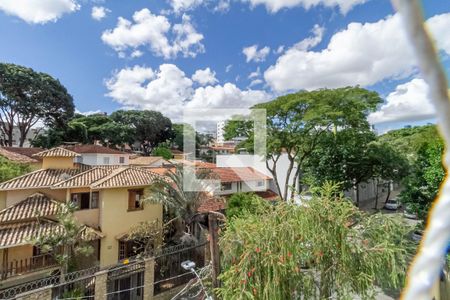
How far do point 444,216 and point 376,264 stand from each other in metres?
5.65

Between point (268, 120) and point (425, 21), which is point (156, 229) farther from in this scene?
point (425, 21)

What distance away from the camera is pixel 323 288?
5.08 metres

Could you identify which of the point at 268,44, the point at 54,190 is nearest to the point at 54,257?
the point at 54,190

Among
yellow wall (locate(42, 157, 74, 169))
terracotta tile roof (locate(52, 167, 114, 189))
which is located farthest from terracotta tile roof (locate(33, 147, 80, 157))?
terracotta tile roof (locate(52, 167, 114, 189))

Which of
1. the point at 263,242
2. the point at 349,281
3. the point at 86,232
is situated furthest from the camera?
the point at 86,232

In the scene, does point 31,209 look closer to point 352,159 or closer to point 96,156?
point 96,156

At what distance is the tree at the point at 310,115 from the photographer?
1273cm

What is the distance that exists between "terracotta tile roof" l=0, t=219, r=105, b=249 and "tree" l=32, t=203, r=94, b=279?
0.25 metres

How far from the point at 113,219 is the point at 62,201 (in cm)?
235

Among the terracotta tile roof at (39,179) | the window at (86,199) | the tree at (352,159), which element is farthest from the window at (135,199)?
the tree at (352,159)

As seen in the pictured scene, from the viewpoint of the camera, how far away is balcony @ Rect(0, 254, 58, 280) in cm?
859

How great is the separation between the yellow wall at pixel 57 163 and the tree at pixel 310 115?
28.5 ft

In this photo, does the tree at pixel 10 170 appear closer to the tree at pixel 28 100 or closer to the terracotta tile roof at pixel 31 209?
the terracotta tile roof at pixel 31 209

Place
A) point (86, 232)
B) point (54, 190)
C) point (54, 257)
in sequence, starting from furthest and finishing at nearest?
point (54, 190) < point (86, 232) < point (54, 257)
